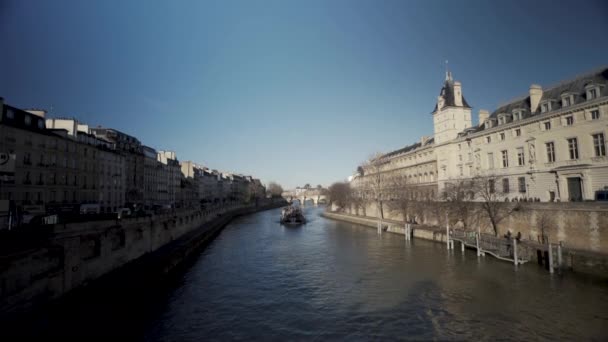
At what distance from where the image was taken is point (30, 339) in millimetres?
10688

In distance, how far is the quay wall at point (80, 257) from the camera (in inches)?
421

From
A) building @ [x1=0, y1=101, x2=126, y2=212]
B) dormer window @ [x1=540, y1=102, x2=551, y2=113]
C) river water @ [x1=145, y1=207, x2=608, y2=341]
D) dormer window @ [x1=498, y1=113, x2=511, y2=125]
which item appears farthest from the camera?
dormer window @ [x1=498, y1=113, x2=511, y2=125]

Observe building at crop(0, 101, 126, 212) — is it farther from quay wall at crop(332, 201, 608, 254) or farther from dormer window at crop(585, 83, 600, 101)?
dormer window at crop(585, 83, 600, 101)

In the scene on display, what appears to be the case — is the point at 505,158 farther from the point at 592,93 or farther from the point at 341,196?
the point at 341,196

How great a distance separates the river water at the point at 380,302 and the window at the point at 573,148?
13.1 metres

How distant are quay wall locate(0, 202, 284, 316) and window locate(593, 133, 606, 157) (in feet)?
115

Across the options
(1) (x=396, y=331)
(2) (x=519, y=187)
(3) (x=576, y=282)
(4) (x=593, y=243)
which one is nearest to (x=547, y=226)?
(4) (x=593, y=243)

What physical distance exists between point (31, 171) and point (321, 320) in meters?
34.0

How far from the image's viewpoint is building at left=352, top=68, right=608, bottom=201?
26.7 m

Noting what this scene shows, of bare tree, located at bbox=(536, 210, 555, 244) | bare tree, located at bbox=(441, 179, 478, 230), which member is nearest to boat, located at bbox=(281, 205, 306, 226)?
bare tree, located at bbox=(441, 179, 478, 230)

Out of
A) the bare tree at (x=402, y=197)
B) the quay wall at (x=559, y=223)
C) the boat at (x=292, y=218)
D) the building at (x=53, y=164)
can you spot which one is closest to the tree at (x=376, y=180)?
the bare tree at (x=402, y=197)

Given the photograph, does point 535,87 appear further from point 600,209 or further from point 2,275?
point 2,275

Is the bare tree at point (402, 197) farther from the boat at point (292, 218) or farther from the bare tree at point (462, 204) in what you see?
the boat at point (292, 218)

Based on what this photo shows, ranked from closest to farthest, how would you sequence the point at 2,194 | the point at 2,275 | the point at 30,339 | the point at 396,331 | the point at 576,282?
the point at 2,275
the point at 30,339
the point at 396,331
the point at 576,282
the point at 2,194
